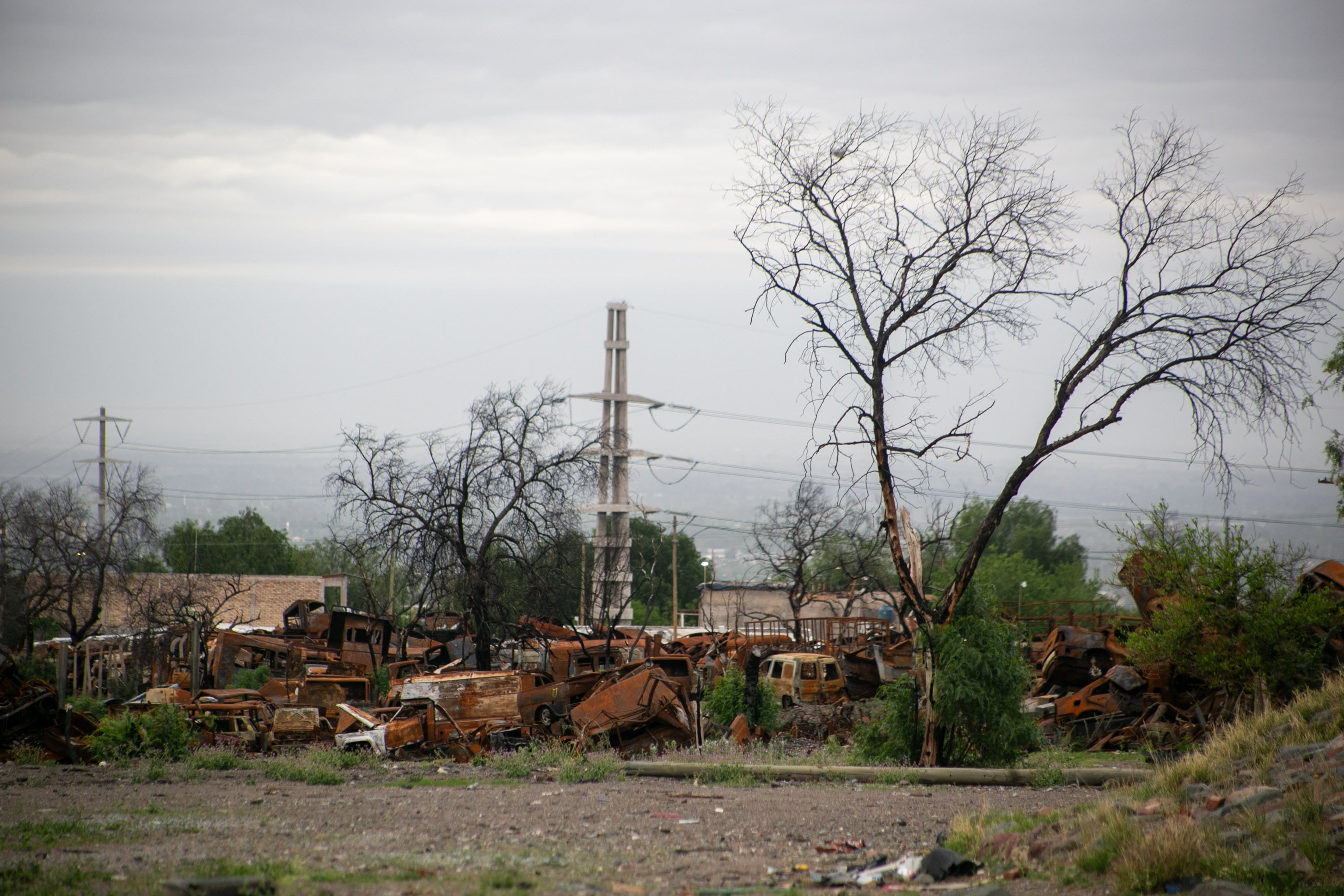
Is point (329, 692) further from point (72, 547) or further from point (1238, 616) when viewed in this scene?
point (72, 547)

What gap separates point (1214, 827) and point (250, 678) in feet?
75.6

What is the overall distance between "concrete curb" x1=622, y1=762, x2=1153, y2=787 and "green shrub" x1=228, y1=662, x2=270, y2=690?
606 inches

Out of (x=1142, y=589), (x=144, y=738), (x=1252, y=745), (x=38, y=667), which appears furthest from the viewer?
(x=38, y=667)

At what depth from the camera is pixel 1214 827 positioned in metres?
7.72

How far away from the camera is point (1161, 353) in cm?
1469

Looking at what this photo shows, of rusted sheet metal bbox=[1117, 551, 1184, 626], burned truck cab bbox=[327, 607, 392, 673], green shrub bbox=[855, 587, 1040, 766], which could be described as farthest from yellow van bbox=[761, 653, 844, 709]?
burned truck cab bbox=[327, 607, 392, 673]

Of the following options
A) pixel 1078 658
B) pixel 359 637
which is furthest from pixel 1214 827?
pixel 359 637

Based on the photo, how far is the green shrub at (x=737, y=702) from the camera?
18.8m

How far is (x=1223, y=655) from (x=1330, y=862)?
1005cm

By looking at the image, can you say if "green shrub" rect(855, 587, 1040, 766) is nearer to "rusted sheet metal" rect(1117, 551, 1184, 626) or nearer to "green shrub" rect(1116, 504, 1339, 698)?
"green shrub" rect(1116, 504, 1339, 698)

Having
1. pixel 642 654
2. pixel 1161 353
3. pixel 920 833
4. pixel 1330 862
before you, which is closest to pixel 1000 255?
pixel 1161 353

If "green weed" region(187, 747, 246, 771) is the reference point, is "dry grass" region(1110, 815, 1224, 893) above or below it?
above

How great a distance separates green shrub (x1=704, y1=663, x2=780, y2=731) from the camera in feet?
61.8

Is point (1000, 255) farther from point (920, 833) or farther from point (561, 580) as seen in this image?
point (561, 580)
